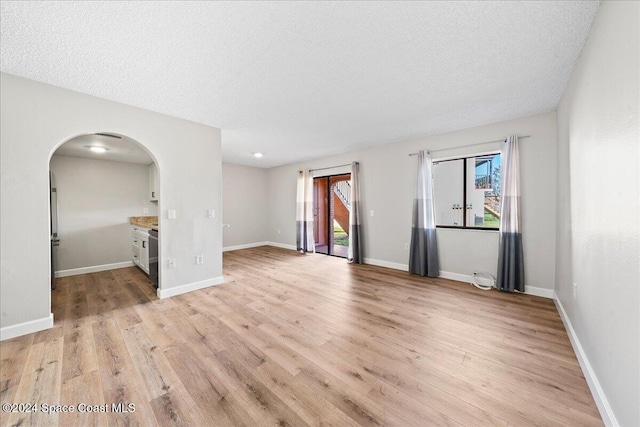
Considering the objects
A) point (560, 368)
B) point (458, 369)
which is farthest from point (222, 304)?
point (560, 368)

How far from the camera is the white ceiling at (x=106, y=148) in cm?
342

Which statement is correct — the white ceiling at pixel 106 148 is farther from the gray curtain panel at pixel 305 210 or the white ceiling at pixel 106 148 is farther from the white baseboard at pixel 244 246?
the gray curtain panel at pixel 305 210

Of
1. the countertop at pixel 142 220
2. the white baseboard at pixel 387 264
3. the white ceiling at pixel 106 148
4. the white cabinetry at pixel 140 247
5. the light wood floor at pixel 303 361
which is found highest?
the white ceiling at pixel 106 148

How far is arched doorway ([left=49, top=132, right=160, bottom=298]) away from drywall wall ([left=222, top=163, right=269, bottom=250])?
5.94 feet

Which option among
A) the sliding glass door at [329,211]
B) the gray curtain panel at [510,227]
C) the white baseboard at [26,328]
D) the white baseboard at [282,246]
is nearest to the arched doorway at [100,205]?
the white baseboard at [26,328]

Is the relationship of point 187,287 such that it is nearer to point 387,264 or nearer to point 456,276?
point 387,264

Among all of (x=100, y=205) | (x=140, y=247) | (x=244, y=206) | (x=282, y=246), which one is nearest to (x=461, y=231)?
(x=282, y=246)

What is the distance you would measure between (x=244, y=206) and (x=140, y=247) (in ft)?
9.78

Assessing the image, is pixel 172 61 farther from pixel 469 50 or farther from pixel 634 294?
pixel 634 294

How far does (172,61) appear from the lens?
6.54 ft

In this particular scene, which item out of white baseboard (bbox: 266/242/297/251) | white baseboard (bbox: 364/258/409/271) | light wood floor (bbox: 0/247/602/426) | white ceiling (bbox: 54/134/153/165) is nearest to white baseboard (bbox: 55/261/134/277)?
light wood floor (bbox: 0/247/602/426)

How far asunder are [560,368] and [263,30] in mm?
3370

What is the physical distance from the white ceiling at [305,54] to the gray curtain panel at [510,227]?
1.96ft

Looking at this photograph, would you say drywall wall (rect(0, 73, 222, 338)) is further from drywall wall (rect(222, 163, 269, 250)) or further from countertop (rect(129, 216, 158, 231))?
drywall wall (rect(222, 163, 269, 250))
